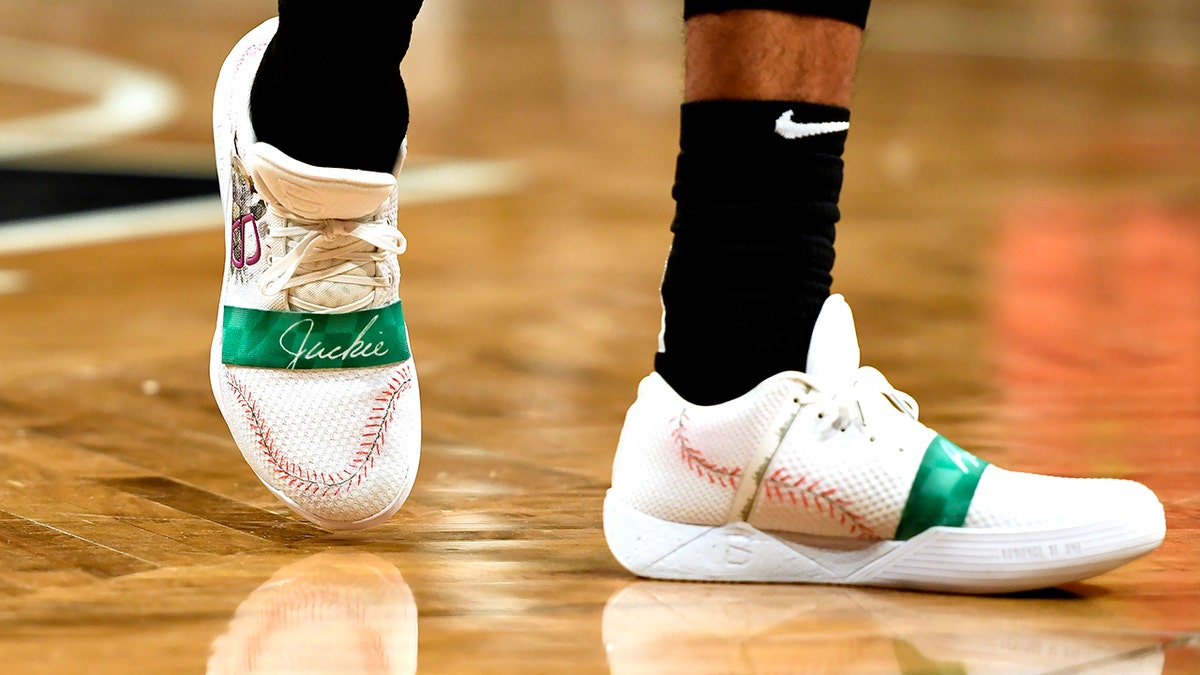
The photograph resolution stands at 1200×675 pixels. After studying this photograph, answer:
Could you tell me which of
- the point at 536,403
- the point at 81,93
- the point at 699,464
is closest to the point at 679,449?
the point at 699,464

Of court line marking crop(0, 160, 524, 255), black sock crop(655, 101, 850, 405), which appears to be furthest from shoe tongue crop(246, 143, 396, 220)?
court line marking crop(0, 160, 524, 255)

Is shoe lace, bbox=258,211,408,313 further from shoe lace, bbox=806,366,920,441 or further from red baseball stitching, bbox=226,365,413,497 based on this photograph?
shoe lace, bbox=806,366,920,441

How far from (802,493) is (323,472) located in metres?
0.25

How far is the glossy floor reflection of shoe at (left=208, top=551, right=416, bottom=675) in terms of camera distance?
604 millimetres

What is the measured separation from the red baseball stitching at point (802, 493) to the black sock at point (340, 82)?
224 mm

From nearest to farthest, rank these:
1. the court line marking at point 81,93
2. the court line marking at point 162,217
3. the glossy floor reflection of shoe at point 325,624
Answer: the glossy floor reflection of shoe at point 325,624, the court line marking at point 162,217, the court line marking at point 81,93

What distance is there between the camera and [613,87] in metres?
4.95

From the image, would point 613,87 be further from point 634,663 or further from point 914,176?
point 634,663

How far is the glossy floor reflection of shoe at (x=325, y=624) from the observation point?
1.98 feet

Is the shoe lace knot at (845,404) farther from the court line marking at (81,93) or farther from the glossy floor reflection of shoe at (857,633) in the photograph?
the court line marking at (81,93)

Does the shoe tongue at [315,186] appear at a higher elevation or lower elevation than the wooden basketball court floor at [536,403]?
higher

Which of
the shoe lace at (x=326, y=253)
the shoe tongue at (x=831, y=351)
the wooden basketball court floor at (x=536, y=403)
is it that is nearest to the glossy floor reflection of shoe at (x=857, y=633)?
the wooden basketball court floor at (x=536, y=403)

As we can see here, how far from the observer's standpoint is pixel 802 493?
72cm

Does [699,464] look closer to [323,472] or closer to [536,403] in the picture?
[323,472]
